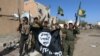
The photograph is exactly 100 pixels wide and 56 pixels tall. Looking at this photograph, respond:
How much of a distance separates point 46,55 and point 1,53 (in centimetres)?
435

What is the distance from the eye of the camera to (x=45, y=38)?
30.0 ft

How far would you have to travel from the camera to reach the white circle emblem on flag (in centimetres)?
916

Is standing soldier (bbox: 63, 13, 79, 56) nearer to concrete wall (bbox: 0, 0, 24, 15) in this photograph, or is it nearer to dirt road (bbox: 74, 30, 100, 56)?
dirt road (bbox: 74, 30, 100, 56)

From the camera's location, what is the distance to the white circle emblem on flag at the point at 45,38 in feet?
30.1

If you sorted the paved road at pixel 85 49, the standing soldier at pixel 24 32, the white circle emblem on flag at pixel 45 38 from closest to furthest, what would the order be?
the white circle emblem on flag at pixel 45 38 → the standing soldier at pixel 24 32 → the paved road at pixel 85 49

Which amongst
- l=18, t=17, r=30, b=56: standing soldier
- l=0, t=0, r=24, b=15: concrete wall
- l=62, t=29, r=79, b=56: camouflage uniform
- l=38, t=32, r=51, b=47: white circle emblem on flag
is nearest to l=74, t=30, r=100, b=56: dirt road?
l=62, t=29, r=79, b=56: camouflage uniform

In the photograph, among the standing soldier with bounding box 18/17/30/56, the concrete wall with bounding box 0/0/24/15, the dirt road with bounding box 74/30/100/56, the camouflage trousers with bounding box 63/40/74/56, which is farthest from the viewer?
the concrete wall with bounding box 0/0/24/15

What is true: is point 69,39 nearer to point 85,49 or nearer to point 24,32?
point 24,32

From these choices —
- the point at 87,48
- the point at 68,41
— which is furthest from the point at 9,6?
the point at 68,41

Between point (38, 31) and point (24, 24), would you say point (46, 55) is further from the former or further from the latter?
point (24, 24)

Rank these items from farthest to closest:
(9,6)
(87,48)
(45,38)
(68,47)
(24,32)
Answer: (9,6), (87,48), (24,32), (68,47), (45,38)

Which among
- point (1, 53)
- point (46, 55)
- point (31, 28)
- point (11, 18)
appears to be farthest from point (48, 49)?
point (11, 18)

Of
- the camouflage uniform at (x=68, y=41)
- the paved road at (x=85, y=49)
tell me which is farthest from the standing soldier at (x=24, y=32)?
the camouflage uniform at (x=68, y=41)

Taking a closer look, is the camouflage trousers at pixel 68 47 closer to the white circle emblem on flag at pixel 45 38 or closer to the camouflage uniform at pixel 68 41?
the camouflage uniform at pixel 68 41
